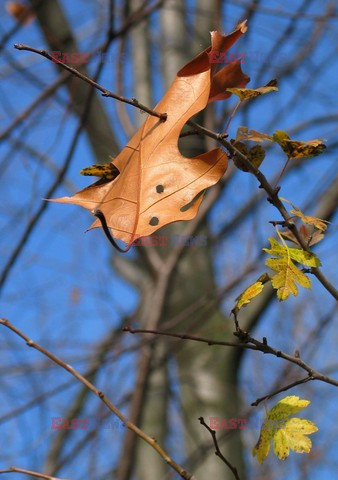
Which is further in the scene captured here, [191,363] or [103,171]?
[191,363]

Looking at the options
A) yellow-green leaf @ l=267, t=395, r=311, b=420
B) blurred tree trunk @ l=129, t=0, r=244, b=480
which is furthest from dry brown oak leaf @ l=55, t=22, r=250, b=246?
blurred tree trunk @ l=129, t=0, r=244, b=480

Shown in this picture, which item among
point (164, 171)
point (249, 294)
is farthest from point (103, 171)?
point (249, 294)

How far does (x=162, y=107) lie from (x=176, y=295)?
166cm

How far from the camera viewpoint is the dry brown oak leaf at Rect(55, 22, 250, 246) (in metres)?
0.54

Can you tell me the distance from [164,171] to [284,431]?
0.86ft

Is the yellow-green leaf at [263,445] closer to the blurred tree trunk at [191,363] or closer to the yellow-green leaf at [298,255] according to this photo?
the yellow-green leaf at [298,255]

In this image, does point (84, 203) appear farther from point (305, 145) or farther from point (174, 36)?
point (174, 36)

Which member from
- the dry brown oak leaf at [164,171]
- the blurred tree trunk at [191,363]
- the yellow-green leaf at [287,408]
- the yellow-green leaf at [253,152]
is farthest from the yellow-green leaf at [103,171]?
the blurred tree trunk at [191,363]

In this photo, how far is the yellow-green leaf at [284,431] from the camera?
1.80ft

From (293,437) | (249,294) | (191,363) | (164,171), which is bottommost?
(293,437)

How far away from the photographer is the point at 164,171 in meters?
0.56

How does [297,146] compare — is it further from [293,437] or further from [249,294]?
[293,437]

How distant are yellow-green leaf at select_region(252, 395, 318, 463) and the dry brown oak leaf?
0.21 m

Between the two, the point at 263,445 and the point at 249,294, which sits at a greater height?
the point at 249,294
